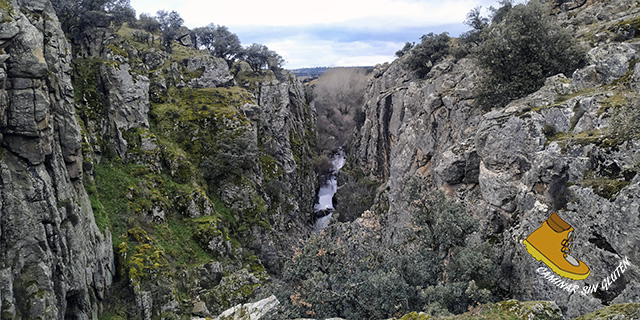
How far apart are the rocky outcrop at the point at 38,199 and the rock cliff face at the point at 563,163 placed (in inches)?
844

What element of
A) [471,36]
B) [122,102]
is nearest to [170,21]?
[122,102]

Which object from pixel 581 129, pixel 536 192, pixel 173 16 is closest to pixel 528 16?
pixel 581 129

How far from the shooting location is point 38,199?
53.6 ft

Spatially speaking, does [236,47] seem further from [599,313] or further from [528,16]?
[599,313]

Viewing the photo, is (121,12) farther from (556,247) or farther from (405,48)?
(556,247)

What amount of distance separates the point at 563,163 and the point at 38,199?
24.0 meters

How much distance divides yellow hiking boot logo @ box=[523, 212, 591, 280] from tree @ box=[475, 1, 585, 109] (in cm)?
986

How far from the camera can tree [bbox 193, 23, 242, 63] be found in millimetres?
65312

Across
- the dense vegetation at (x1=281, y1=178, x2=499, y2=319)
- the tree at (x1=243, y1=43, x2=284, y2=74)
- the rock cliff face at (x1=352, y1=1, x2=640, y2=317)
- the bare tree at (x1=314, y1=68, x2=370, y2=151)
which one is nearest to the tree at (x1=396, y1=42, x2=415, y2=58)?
the bare tree at (x1=314, y1=68, x2=370, y2=151)

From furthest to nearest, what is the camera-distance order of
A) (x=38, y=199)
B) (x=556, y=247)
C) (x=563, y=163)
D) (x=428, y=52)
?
1. (x=428, y=52)
2. (x=38, y=199)
3. (x=563, y=163)
4. (x=556, y=247)

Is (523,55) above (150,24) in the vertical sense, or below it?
below

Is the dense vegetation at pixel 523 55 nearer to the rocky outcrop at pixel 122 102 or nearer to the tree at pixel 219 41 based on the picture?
the rocky outcrop at pixel 122 102

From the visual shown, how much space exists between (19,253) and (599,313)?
22.3 m

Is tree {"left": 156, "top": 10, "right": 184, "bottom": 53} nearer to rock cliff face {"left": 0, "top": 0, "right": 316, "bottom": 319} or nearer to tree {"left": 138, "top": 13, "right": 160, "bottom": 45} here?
tree {"left": 138, "top": 13, "right": 160, "bottom": 45}
